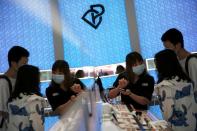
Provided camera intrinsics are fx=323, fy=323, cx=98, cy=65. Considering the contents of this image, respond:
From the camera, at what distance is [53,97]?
2.79 metres

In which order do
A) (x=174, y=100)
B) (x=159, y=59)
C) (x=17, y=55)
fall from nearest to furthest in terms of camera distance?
1. (x=174, y=100)
2. (x=159, y=59)
3. (x=17, y=55)

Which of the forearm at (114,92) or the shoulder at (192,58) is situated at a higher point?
the shoulder at (192,58)

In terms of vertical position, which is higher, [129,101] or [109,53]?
[109,53]

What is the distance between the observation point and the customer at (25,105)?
2.28 metres

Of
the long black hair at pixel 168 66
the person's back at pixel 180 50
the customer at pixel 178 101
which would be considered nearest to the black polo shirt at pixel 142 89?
the person's back at pixel 180 50

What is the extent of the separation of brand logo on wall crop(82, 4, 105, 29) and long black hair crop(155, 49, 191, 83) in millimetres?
4815

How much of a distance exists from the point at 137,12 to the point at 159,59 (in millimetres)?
4838

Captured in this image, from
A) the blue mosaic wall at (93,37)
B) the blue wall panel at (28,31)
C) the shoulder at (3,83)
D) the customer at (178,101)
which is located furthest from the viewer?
the blue mosaic wall at (93,37)

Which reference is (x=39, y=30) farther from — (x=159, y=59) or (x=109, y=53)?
(x=159, y=59)

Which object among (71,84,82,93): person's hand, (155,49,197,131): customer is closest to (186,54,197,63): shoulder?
(155,49,197,131): customer

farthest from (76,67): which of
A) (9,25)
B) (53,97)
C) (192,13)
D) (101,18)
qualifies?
(53,97)

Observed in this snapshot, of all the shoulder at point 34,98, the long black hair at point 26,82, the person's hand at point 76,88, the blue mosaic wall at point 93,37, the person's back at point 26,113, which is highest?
the blue mosaic wall at point 93,37

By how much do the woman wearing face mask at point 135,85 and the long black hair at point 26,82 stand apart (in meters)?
0.73

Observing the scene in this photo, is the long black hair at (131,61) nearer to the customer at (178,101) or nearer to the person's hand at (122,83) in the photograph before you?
the person's hand at (122,83)
